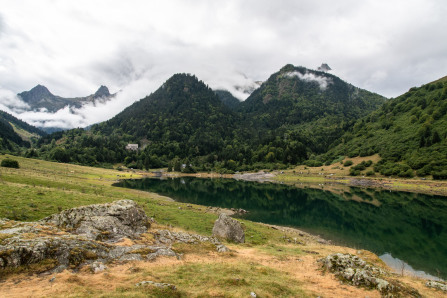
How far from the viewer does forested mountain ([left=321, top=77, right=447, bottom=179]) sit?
110663 millimetres

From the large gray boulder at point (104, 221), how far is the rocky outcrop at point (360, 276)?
673 inches

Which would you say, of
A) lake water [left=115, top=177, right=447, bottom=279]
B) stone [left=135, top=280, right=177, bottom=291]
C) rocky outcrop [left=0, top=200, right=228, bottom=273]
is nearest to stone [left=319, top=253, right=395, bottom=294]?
rocky outcrop [left=0, top=200, right=228, bottom=273]

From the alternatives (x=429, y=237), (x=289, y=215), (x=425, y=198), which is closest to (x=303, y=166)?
(x=425, y=198)

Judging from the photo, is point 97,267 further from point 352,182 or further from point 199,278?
point 352,182

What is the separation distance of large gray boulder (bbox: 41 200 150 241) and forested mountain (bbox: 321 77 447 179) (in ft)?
412

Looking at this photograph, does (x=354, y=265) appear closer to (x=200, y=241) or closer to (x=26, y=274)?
(x=200, y=241)

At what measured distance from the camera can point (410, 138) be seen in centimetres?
14312

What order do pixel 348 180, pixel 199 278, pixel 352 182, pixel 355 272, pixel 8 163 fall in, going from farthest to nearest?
pixel 348 180
pixel 352 182
pixel 8 163
pixel 355 272
pixel 199 278

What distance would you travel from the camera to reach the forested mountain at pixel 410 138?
11066 cm

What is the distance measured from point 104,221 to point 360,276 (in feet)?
67.9

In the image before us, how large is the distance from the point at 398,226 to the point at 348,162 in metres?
107

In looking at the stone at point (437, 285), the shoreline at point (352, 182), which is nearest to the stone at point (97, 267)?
the stone at point (437, 285)

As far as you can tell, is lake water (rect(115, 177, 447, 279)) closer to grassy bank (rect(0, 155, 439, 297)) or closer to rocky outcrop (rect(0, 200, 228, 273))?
grassy bank (rect(0, 155, 439, 297))

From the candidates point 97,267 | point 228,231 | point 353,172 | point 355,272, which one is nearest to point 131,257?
point 97,267
